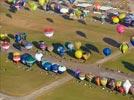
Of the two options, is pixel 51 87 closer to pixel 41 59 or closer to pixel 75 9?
pixel 41 59

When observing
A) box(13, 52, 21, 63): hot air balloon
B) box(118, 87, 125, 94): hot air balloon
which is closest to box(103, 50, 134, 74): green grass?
box(118, 87, 125, 94): hot air balloon

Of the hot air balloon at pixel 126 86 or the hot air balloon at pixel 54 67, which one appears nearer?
the hot air balloon at pixel 126 86

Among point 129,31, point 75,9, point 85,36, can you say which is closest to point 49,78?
point 85,36

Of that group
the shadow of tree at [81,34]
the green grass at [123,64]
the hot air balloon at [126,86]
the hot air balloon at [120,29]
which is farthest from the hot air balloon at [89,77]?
the hot air balloon at [120,29]

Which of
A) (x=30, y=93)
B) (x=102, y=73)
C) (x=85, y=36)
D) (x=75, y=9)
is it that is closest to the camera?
(x=30, y=93)

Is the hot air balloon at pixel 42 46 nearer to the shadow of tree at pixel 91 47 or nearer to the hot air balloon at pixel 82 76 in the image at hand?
the shadow of tree at pixel 91 47

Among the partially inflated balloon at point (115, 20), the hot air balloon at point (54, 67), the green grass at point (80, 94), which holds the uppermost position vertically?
the partially inflated balloon at point (115, 20)
